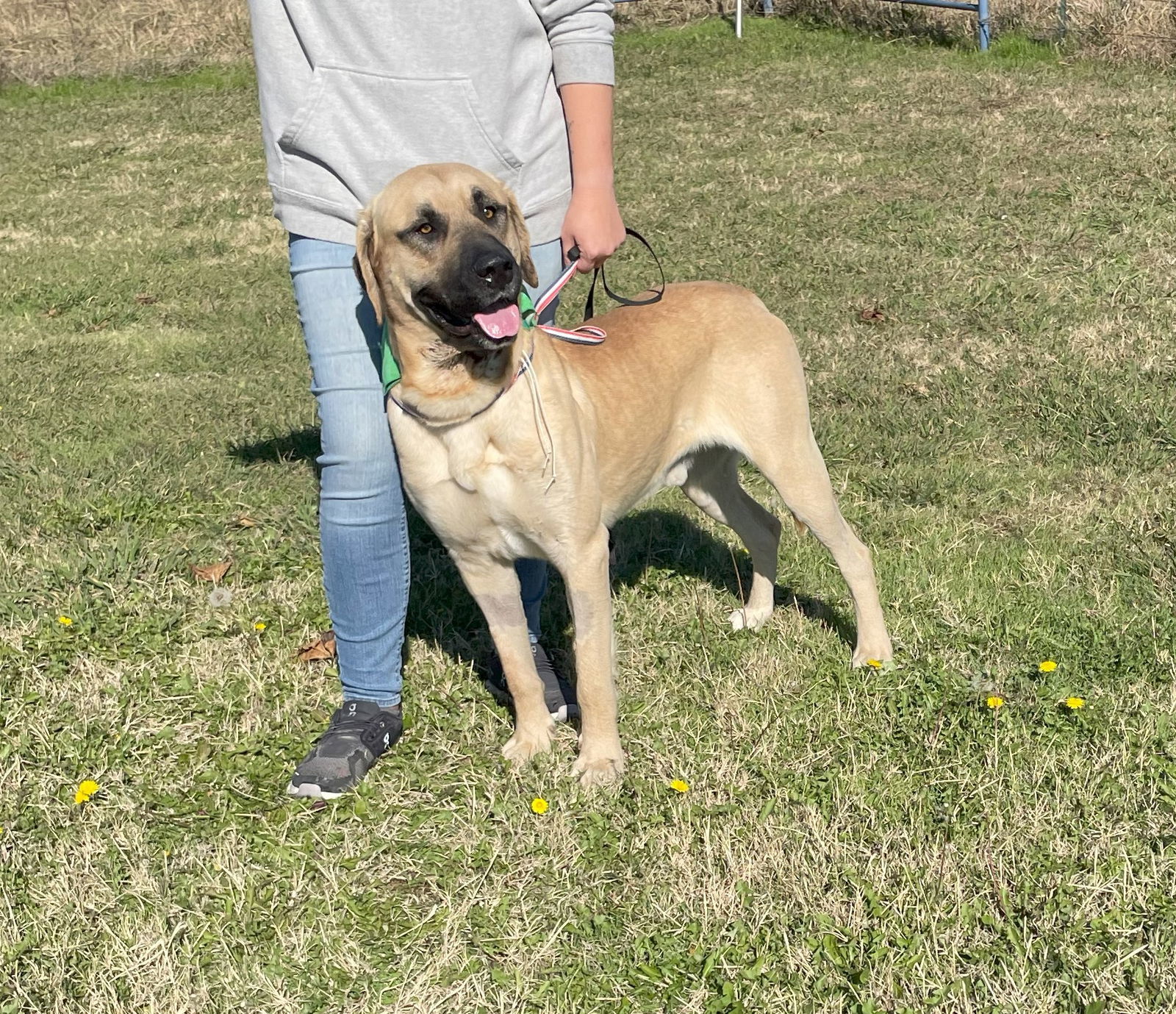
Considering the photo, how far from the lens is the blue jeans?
3.43 metres

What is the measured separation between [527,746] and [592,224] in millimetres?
1482

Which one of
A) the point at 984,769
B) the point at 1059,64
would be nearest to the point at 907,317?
the point at 984,769

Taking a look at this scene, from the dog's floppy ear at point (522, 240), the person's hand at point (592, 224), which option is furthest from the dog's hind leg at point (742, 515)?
the dog's floppy ear at point (522, 240)

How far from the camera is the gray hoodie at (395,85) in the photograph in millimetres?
3299

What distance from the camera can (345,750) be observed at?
3.63m

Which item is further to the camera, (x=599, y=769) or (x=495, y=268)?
(x=599, y=769)

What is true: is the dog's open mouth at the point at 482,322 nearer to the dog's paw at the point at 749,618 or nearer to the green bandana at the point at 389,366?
the green bandana at the point at 389,366

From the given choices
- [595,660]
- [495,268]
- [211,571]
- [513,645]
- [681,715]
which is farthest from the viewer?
[211,571]

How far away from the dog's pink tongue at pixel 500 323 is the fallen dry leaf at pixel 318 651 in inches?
61.9

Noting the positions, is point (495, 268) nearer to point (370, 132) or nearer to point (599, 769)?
point (370, 132)

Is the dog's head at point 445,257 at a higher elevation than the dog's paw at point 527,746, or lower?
higher

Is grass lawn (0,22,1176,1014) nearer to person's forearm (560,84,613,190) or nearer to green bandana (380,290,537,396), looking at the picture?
green bandana (380,290,537,396)

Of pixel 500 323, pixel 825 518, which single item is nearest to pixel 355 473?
pixel 500 323

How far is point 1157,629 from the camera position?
159 inches
